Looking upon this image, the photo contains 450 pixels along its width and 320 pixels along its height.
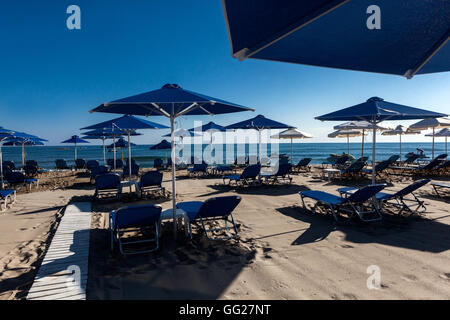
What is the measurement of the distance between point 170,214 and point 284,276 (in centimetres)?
210

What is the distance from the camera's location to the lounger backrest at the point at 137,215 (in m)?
3.24

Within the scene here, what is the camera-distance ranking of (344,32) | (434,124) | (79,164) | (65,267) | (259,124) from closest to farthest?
(344,32) → (65,267) → (259,124) → (434,124) → (79,164)

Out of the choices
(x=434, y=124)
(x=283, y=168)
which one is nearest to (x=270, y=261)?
(x=283, y=168)

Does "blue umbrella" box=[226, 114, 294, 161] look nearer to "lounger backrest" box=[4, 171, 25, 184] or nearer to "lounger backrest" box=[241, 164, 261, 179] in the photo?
"lounger backrest" box=[241, 164, 261, 179]

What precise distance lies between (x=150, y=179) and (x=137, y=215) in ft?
11.4

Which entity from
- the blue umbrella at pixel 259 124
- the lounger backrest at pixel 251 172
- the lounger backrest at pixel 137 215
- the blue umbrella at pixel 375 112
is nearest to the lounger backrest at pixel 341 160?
the blue umbrella at pixel 259 124

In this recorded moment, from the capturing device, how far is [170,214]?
13.2ft

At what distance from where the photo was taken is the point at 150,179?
Answer: 670 cm

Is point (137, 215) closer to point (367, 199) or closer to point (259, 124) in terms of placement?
point (367, 199)

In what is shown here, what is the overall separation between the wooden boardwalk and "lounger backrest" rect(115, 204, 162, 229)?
2.02 ft

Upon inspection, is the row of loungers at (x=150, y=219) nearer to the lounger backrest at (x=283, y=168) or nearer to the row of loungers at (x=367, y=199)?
the row of loungers at (x=367, y=199)

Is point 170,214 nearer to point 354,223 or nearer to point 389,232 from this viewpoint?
point 354,223

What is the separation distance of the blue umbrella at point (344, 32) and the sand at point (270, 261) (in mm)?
2326

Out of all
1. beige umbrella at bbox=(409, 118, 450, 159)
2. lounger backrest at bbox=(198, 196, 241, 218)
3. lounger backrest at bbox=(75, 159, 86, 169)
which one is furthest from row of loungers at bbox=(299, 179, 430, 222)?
lounger backrest at bbox=(75, 159, 86, 169)
